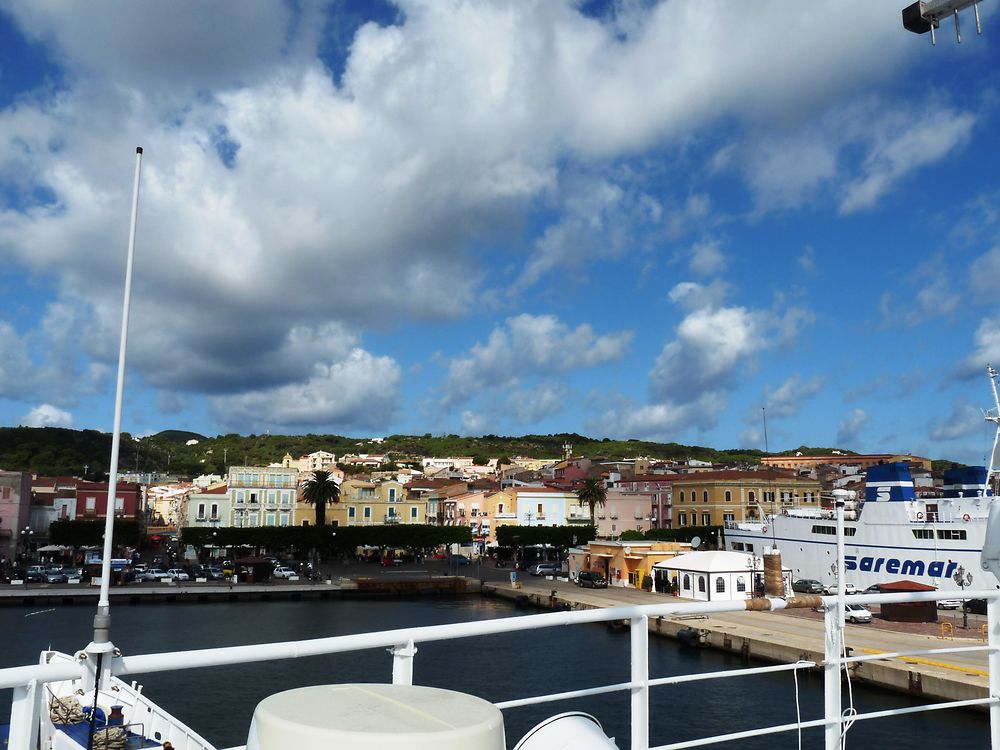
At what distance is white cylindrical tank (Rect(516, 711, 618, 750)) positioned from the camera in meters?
2.43

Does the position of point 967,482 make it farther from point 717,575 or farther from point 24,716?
point 24,716

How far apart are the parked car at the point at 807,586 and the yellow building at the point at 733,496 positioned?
24415 mm

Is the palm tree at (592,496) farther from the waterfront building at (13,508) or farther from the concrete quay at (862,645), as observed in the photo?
the waterfront building at (13,508)

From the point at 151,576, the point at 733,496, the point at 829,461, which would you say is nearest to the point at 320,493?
the point at 151,576

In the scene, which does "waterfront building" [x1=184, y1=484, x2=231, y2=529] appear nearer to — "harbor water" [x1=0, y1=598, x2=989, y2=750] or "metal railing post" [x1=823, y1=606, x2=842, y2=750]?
"harbor water" [x1=0, y1=598, x2=989, y2=750]

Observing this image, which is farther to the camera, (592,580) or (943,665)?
(592,580)

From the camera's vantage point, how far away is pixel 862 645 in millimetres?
28844

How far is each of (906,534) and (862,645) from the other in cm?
2002

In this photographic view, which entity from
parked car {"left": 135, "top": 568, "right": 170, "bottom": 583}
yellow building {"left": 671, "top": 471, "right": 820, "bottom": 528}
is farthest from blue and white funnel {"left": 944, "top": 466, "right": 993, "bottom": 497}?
parked car {"left": 135, "top": 568, "right": 170, "bottom": 583}

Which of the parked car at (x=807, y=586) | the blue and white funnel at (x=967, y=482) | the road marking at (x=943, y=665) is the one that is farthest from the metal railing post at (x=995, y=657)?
the blue and white funnel at (x=967, y=482)

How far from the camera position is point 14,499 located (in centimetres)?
6800

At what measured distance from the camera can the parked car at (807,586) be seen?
47.9m

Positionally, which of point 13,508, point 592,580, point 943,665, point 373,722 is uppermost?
point 373,722

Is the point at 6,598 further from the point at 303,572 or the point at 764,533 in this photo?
the point at 764,533
